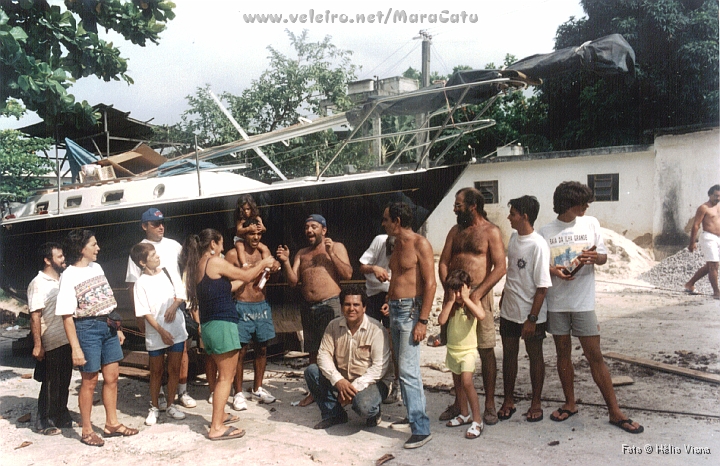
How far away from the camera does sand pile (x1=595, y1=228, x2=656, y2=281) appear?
35.8ft

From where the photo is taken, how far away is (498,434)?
13.5ft

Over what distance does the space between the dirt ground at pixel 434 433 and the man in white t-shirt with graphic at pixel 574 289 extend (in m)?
0.27

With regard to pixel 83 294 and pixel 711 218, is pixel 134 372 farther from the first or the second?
pixel 711 218

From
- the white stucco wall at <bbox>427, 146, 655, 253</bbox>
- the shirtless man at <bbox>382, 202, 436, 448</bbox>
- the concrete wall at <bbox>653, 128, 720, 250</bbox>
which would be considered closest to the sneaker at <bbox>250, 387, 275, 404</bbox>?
the shirtless man at <bbox>382, 202, 436, 448</bbox>

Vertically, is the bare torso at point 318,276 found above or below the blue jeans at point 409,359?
above

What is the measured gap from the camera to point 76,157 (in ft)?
27.6

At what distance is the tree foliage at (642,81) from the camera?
898 centimetres

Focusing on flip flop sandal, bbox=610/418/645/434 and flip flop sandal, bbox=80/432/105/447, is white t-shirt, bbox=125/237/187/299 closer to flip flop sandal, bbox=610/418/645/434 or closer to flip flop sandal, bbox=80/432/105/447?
flip flop sandal, bbox=80/432/105/447

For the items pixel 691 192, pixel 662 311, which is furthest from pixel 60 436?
pixel 691 192

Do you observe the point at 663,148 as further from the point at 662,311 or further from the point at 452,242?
the point at 452,242

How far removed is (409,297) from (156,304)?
6.79 ft

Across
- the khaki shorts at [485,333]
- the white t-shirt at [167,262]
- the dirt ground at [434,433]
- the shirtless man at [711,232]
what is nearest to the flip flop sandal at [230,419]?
the dirt ground at [434,433]

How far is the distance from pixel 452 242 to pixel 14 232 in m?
5.88

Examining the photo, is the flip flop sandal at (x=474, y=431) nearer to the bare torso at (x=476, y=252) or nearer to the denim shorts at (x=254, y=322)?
the bare torso at (x=476, y=252)
